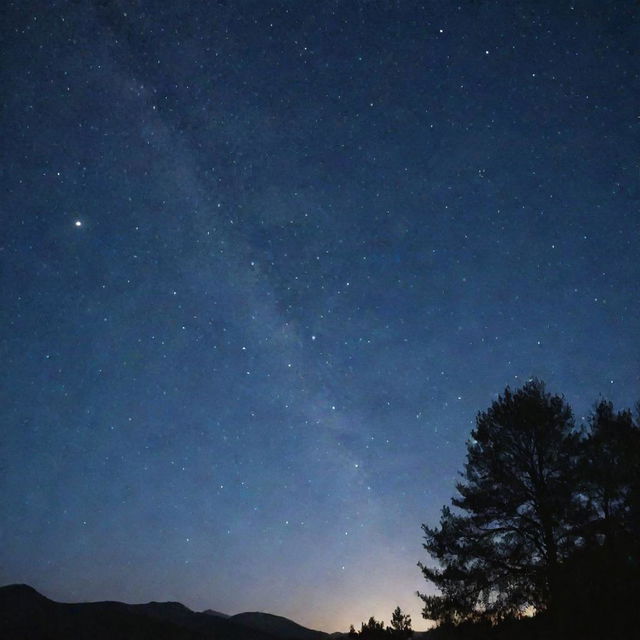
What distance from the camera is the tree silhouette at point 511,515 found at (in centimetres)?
1391

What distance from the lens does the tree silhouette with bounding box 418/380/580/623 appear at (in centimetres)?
1391

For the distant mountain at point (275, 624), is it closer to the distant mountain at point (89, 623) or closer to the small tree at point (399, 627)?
the distant mountain at point (89, 623)

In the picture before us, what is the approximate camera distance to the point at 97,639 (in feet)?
164

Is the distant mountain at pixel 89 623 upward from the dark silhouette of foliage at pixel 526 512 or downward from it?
downward

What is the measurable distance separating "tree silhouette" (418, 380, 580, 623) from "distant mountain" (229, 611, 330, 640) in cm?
8339

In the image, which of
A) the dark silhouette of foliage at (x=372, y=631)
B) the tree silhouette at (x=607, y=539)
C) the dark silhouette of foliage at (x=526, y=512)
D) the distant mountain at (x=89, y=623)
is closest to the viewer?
the tree silhouette at (x=607, y=539)

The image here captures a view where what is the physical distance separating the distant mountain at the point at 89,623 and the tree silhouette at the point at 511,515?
160 feet

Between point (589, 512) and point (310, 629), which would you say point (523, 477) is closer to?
point (589, 512)

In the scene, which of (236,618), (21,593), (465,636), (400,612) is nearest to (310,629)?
(236,618)

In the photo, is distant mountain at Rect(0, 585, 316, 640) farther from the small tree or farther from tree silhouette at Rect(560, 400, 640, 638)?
tree silhouette at Rect(560, 400, 640, 638)

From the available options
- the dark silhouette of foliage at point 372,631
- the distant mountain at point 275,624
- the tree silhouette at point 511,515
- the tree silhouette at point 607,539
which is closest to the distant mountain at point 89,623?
the distant mountain at point 275,624

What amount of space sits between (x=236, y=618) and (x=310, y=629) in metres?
15.0

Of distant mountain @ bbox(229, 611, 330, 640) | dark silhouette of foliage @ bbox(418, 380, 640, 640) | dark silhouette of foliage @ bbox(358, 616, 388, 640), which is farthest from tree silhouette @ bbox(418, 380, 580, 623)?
distant mountain @ bbox(229, 611, 330, 640)

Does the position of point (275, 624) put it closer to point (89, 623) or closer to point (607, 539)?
point (89, 623)
